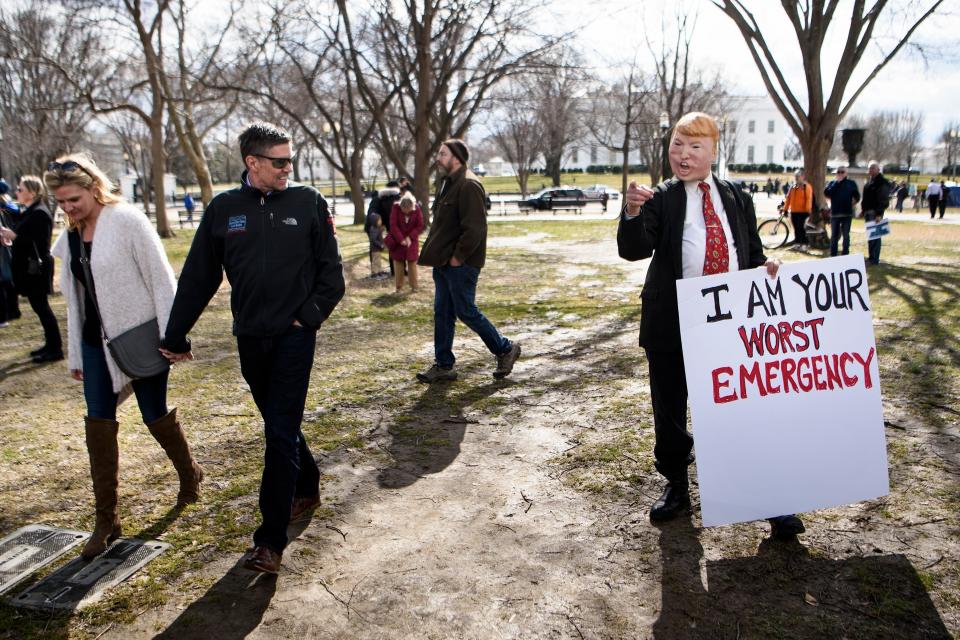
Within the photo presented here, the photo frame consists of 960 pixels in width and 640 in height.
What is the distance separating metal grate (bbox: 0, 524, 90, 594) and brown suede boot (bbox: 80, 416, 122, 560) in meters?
0.16

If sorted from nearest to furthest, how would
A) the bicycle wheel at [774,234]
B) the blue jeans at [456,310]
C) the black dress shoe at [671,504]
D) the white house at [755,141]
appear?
1. the black dress shoe at [671,504]
2. the blue jeans at [456,310]
3. the bicycle wheel at [774,234]
4. the white house at [755,141]

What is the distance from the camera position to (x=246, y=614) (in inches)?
111

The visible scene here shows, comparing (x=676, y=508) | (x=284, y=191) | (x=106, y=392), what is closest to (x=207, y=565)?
(x=106, y=392)

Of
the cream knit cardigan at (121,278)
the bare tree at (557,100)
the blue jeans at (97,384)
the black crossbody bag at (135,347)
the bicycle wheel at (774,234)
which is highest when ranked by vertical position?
the bare tree at (557,100)

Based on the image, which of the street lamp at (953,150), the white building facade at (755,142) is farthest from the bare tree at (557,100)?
the street lamp at (953,150)

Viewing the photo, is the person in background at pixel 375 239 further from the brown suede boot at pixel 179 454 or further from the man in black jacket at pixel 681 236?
the man in black jacket at pixel 681 236

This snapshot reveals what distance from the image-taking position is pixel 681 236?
10.4 ft

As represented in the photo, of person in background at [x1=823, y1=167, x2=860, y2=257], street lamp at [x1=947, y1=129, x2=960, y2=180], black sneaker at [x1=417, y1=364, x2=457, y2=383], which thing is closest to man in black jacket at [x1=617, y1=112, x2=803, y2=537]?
black sneaker at [x1=417, y1=364, x2=457, y2=383]

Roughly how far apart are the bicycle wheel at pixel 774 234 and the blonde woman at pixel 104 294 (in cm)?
1337

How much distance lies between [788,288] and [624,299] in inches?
248

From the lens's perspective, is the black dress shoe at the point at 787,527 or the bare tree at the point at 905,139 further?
the bare tree at the point at 905,139

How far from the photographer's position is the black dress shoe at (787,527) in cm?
318

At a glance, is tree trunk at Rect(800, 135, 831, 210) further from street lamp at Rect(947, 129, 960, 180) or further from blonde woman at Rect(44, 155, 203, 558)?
street lamp at Rect(947, 129, 960, 180)

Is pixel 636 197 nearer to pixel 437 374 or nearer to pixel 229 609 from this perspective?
pixel 229 609
